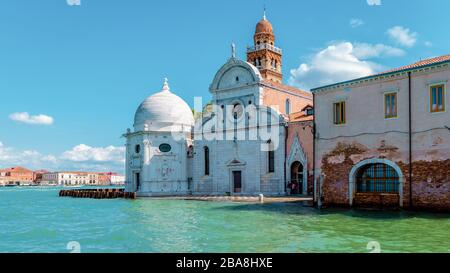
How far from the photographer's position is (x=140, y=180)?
4009cm

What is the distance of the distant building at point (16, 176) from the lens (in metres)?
151

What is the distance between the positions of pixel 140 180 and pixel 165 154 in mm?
3279

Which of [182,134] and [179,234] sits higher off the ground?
[182,134]

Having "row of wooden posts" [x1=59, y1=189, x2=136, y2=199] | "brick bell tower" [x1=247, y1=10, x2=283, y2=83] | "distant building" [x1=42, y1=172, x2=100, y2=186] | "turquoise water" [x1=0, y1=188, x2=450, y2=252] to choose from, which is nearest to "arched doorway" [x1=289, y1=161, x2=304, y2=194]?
"turquoise water" [x1=0, y1=188, x2=450, y2=252]

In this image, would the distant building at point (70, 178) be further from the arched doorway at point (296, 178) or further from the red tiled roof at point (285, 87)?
the arched doorway at point (296, 178)

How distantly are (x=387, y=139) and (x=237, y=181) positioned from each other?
1810 centimetres

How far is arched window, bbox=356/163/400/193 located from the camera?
63.0 feet

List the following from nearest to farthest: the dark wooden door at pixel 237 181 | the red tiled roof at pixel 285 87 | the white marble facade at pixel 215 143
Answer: the white marble facade at pixel 215 143
the red tiled roof at pixel 285 87
the dark wooden door at pixel 237 181

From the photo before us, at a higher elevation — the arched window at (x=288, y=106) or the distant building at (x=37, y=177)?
the arched window at (x=288, y=106)

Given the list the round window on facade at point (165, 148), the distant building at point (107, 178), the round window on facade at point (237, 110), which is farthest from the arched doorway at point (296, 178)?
the distant building at point (107, 178)

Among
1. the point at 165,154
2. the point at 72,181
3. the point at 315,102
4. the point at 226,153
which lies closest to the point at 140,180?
the point at 165,154

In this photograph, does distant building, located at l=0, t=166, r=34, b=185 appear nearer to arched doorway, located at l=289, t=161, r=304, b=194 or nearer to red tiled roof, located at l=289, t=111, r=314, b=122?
red tiled roof, located at l=289, t=111, r=314, b=122

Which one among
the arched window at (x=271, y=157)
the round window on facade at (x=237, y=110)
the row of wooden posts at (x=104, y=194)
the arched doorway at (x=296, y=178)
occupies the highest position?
the round window on facade at (x=237, y=110)
